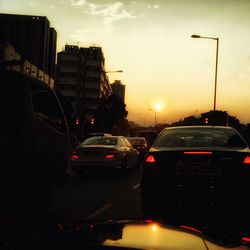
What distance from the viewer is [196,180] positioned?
6594 millimetres

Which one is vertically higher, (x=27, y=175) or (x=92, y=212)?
(x=27, y=175)

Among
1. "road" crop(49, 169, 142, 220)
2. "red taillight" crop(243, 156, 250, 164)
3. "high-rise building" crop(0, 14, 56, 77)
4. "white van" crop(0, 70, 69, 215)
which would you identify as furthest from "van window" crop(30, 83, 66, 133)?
"high-rise building" crop(0, 14, 56, 77)

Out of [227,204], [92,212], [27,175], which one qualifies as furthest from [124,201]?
[227,204]

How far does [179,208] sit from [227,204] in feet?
2.07

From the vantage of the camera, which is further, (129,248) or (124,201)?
(124,201)

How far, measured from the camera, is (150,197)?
6.80 metres

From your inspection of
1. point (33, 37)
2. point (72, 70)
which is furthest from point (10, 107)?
point (33, 37)

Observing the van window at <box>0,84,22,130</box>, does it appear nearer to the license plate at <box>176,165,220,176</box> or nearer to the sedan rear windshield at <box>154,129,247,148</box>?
the sedan rear windshield at <box>154,129,247,148</box>

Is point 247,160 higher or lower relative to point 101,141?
higher

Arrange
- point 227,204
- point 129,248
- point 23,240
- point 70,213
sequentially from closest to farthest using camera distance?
point 129,248 < point 23,240 < point 227,204 < point 70,213

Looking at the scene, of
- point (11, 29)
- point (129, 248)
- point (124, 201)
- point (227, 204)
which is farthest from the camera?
point (11, 29)

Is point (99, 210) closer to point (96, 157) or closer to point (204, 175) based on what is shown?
point (204, 175)

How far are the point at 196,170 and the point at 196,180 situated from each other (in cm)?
15

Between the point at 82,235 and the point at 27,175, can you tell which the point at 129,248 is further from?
the point at 27,175
